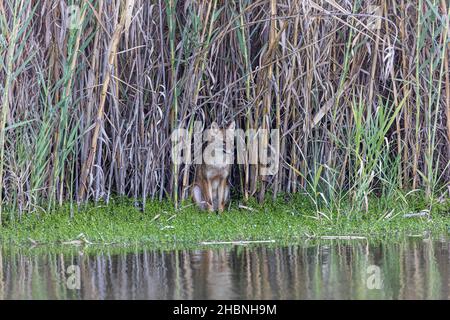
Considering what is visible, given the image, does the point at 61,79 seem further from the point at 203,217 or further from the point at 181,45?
the point at 203,217

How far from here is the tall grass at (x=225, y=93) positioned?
7.99m

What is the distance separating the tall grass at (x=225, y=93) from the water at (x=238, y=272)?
0.98 m

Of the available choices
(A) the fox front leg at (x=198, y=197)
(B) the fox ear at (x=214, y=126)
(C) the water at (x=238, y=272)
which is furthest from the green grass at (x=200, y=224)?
(B) the fox ear at (x=214, y=126)

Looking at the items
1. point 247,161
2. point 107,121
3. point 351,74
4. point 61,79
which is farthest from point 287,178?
point 61,79

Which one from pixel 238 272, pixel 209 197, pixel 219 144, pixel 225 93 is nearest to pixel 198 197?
pixel 209 197

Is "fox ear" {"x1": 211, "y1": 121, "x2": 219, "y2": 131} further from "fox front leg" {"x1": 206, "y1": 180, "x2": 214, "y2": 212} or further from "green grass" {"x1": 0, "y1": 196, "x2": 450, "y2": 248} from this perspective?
"green grass" {"x1": 0, "y1": 196, "x2": 450, "y2": 248}

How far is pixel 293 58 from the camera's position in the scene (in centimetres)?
830

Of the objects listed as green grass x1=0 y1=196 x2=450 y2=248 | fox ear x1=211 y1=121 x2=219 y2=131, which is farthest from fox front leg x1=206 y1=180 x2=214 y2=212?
fox ear x1=211 y1=121 x2=219 y2=131

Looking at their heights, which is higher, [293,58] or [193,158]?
[293,58]

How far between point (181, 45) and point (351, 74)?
1.56m

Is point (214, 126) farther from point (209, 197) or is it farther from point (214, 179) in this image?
point (209, 197)

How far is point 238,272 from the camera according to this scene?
6.30 meters

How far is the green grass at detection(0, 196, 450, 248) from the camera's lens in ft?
25.3

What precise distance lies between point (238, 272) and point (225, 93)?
251cm
